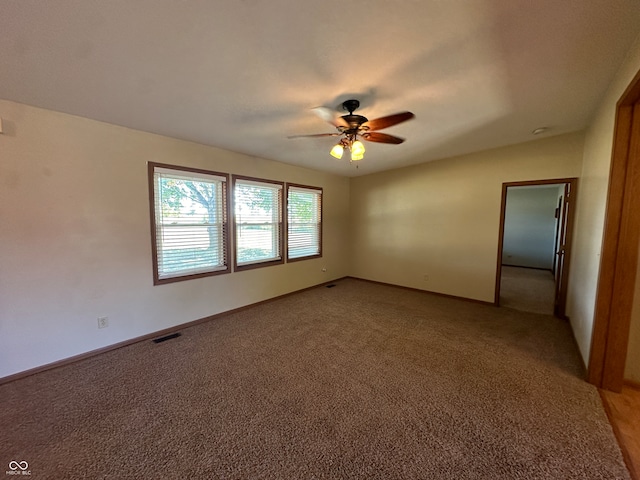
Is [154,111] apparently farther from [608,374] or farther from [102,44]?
[608,374]

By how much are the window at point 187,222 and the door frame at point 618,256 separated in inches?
160

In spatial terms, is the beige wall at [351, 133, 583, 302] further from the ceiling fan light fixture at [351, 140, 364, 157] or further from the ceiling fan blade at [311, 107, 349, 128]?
the ceiling fan blade at [311, 107, 349, 128]

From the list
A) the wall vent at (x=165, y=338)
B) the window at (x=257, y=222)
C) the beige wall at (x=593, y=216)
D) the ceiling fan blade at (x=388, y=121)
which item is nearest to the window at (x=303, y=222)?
the window at (x=257, y=222)

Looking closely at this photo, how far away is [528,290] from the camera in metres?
5.18

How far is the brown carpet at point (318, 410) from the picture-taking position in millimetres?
1468

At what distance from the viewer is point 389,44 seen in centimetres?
167

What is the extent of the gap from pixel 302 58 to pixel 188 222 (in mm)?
2436

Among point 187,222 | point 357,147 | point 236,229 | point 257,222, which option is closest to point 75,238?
point 187,222

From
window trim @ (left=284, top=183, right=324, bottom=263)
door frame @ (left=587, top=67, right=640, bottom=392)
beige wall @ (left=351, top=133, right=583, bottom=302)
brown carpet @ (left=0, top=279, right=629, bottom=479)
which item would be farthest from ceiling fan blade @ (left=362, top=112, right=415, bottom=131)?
beige wall @ (left=351, top=133, right=583, bottom=302)

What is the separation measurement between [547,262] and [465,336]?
6.41 meters

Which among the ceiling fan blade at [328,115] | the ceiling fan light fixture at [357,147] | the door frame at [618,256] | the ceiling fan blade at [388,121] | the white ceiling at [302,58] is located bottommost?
the door frame at [618,256]

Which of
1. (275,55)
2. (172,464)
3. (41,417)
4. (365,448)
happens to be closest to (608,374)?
(365,448)

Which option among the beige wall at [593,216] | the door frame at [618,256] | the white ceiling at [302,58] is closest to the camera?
the white ceiling at [302,58]

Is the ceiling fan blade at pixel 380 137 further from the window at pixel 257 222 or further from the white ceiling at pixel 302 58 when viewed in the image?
the window at pixel 257 222
